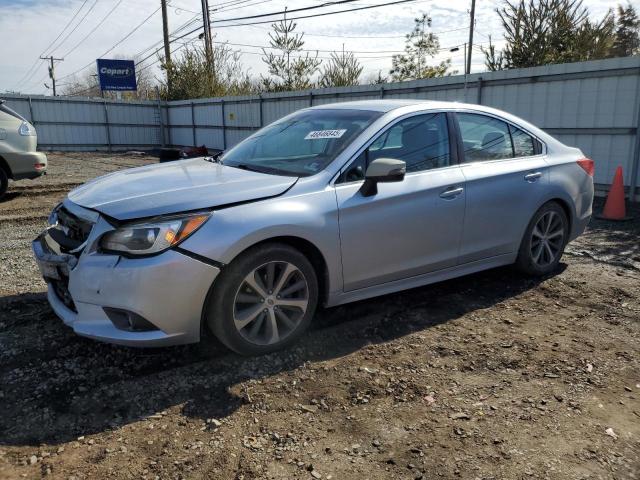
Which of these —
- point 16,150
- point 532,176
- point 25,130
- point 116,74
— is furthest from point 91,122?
point 532,176

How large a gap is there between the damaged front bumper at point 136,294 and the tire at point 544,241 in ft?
10.1

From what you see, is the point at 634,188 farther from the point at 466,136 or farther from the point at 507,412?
the point at 507,412

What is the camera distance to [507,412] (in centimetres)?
290

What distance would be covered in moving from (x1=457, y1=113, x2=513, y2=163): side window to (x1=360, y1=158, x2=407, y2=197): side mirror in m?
1.04

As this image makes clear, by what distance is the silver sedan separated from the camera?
3031 millimetres

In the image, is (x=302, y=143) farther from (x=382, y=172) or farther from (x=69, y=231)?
(x=69, y=231)

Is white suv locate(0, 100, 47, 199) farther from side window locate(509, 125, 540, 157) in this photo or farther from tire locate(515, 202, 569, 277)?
tire locate(515, 202, 569, 277)

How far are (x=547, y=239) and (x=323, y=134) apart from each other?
2482 millimetres

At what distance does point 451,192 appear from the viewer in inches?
163

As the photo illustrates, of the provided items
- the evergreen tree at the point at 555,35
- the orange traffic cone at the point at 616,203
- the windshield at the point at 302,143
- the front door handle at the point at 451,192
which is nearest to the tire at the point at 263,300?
the windshield at the point at 302,143

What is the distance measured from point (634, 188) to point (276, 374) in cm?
835

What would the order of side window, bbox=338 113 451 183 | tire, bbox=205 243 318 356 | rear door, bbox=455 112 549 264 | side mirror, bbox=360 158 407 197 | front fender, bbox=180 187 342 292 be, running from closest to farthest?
1. front fender, bbox=180 187 342 292
2. tire, bbox=205 243 318 356
3. side mirror, bbox=360 158 407 197
4. side window, bbox=338 113 451 183
5. rear door, bbox=455 112 549 264

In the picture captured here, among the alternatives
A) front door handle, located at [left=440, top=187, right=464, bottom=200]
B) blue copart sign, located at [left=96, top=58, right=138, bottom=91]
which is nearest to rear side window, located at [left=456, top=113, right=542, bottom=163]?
front door handle, located at [left=440, top=187, right=464, bottom=200]

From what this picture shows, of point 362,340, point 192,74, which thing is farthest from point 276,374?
point 192,74
